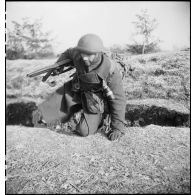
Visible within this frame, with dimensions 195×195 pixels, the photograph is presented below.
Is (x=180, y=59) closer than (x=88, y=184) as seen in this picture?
No

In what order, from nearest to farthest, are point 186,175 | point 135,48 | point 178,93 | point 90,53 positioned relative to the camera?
point 186,175 < point 90,53 < point 178,93 < point 135,48

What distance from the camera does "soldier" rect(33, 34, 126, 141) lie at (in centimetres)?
322

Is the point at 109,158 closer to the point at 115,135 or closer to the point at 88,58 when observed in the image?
the point at 115,135

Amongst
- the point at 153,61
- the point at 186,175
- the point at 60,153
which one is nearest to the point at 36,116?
the point at 60,153

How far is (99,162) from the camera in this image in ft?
9.96

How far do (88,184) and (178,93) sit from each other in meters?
2.63

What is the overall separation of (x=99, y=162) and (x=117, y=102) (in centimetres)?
94

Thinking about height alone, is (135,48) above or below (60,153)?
above

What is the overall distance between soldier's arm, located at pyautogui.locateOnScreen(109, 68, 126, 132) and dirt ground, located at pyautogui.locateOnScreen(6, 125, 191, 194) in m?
0.23

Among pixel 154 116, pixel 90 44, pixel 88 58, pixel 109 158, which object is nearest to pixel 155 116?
pixel 154 116

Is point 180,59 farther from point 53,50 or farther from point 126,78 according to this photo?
point 53,50

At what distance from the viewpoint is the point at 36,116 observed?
3.96m

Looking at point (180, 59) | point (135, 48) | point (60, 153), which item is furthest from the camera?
point (135, 48)

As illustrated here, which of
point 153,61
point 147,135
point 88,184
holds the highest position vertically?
point 153,61
